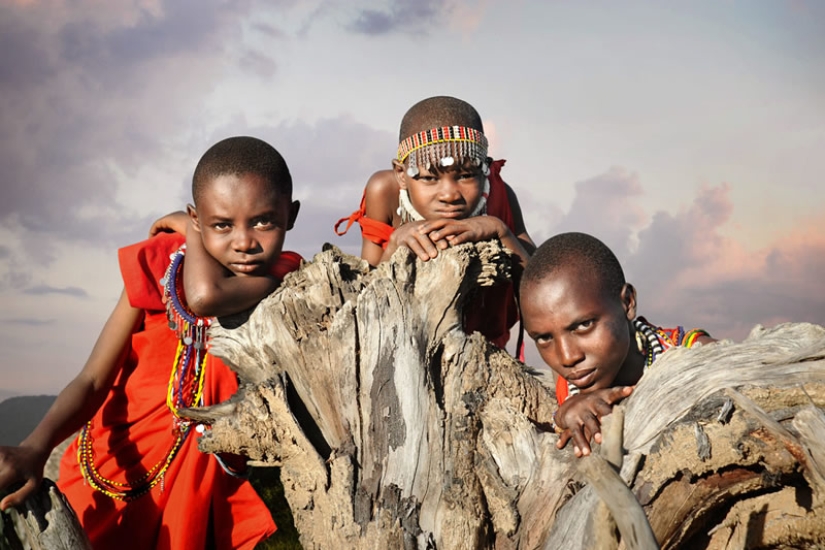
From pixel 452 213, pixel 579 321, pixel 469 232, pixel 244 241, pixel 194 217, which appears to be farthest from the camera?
pixel 452 213

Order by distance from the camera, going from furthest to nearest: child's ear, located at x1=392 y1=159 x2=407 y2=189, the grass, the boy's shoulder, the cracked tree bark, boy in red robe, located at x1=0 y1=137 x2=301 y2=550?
the grass < the boy's shoulder < child's ear, located at x1=392 y1=159 x2=407 y2=189 < boy in red robe, located at x1=0 y1=137 x2=301 y2=550 < the cracked tree bark

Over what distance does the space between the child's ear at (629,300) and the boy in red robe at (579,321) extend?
0.01 m

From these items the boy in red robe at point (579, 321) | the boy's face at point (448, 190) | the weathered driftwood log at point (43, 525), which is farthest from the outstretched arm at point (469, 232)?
the weathered driftwood log at point (43, 525)

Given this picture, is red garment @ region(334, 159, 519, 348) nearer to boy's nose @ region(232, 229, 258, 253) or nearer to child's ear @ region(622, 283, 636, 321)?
child's ear @ region(622, 283, 636, 321)

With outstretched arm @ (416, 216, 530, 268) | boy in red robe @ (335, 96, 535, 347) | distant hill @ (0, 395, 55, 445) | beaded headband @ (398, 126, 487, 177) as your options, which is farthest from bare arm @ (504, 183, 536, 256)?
distant hill @ (0, 395, 55, 445)

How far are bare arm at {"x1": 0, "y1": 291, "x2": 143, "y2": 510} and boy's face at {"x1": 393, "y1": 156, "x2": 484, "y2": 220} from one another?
1368 millimetres

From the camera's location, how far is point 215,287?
295 centimetres

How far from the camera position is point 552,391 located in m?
3.21

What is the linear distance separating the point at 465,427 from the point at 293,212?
1178 mm

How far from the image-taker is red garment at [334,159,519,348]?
3.46 metres

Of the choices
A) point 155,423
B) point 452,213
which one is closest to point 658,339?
point 452,213

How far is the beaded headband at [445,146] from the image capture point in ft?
11.5

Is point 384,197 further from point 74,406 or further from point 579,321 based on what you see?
point 74,406

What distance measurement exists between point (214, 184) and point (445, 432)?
4.31 feet
